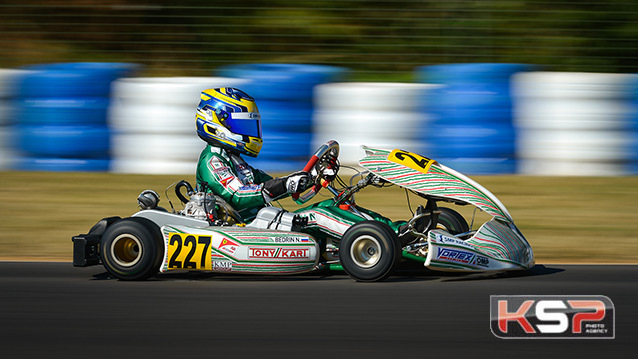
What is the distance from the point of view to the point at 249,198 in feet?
19.6

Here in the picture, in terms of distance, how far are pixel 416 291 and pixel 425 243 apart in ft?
1.37

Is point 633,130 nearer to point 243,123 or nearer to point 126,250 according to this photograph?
point 243,123

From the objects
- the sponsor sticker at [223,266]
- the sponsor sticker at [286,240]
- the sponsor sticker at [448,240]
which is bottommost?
the sponsor sticker at [223,266]

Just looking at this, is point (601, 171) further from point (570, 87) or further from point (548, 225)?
point (548, 225)

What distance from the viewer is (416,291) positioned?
215 inches

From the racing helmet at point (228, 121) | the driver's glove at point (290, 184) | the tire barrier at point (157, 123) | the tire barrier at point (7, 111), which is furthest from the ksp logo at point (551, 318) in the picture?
the tire barrier at point (7, 111)

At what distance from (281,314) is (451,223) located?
1.79 m

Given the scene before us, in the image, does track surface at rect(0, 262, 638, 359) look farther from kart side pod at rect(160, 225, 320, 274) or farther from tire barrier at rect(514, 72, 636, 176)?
tire barrier at rect(514, 72, 636, 176)

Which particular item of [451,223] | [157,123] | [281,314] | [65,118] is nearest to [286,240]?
[281,314]

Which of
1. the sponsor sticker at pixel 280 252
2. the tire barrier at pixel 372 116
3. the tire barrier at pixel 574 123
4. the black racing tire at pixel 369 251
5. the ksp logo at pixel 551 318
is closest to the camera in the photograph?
the ksp logo at pixel 551 318

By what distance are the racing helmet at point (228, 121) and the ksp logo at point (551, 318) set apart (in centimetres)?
217

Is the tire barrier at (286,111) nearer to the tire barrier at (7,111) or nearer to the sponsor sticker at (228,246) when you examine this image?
the tire barrier at (7,111)

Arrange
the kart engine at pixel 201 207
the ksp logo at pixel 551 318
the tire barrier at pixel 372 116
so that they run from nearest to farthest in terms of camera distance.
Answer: the ksp logo at pixel 551 318 → the kart engine at pixel 201 207 → the tire barrier at pixel 372 116

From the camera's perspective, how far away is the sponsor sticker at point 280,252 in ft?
18.5
